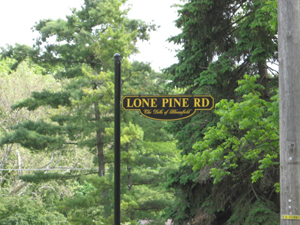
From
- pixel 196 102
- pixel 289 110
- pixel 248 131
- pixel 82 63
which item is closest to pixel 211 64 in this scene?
pixel 248 131

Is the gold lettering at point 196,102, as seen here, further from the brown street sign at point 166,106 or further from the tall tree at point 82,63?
the tall tree at point 82,63

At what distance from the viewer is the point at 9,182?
27.3m

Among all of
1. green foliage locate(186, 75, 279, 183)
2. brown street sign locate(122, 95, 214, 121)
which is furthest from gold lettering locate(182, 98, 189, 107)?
green foliage locate(186, 75, 279, 183)

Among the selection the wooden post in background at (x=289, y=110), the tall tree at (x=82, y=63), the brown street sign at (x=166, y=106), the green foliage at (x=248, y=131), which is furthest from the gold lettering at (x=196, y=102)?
the tall tree at (x=82, y=63)

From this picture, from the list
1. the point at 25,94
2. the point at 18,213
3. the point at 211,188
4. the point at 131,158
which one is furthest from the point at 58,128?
the point at 211,188

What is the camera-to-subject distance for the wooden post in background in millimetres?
3541

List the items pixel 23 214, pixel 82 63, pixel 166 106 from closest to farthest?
pixel 166 106
pixel 23 214
pixel 82 63

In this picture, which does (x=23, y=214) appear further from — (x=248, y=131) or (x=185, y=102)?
(x=185, y=102)

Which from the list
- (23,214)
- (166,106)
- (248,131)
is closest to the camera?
(166,106)

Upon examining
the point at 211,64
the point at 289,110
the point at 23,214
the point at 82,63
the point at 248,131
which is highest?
the point at 82,63

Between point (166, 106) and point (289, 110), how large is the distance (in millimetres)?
1369

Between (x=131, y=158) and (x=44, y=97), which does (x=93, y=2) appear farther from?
(x=131, y=158)

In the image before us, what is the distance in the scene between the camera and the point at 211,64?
11.6 metres

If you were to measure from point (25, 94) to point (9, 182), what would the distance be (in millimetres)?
5821
